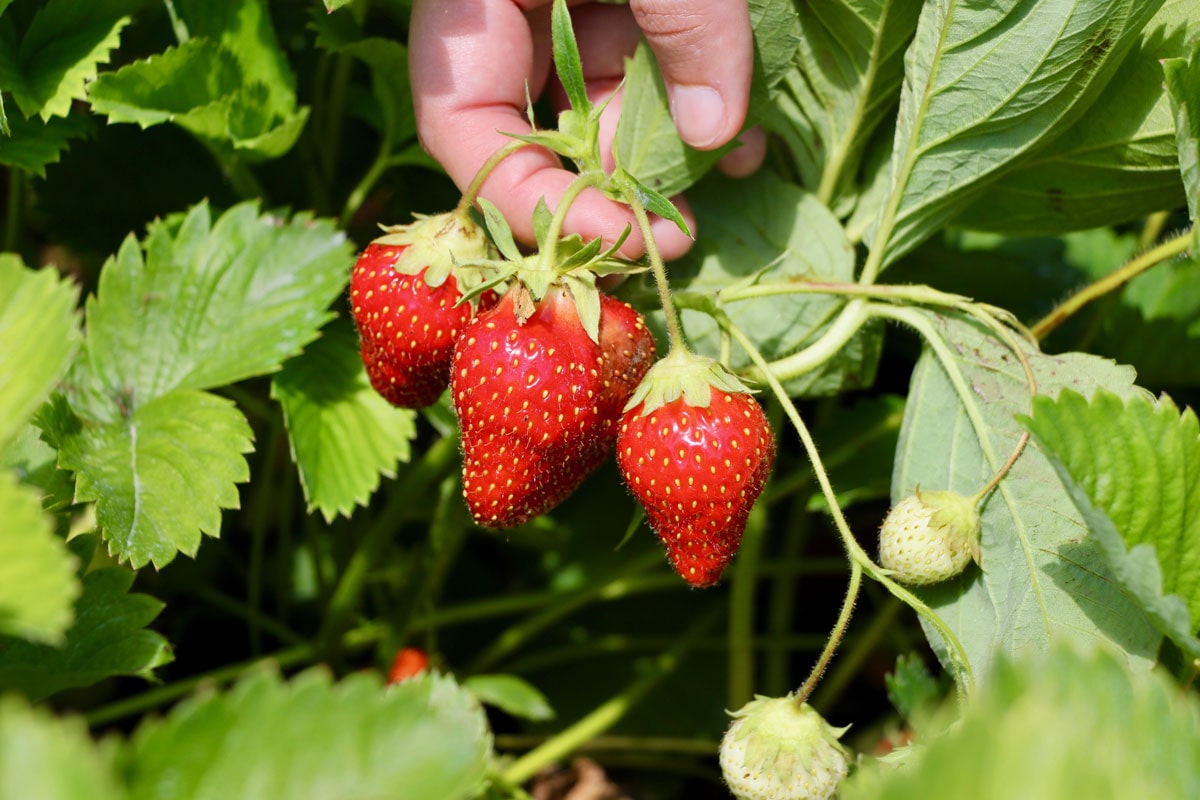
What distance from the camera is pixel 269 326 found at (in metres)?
1.00

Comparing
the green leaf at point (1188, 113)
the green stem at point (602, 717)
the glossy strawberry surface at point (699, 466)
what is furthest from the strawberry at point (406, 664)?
the green leaf at point (1188, 113)

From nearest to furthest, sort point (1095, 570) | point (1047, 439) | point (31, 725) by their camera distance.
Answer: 1. point (31, 725)
2. point (1047, 439)
3. point (1095, 570)

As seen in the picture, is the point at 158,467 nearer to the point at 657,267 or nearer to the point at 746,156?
the point at 657,267

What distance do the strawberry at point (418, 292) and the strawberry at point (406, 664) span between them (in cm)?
44

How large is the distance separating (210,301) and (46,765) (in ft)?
2.14

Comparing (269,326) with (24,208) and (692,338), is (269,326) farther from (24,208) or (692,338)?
(24,208)

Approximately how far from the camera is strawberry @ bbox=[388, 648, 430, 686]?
3.87ft

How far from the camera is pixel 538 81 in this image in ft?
3.50

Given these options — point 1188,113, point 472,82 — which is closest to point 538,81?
point 472,82

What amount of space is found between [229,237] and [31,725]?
676mm

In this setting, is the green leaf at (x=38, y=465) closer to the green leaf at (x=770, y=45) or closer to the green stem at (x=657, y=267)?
the green stem at (x=657, y=267)

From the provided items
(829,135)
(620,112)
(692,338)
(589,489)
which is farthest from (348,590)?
(829,135)

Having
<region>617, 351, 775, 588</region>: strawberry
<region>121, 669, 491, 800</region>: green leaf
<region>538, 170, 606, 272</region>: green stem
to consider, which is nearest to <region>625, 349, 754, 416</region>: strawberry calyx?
<region>617, 351, 775, 588</region>: strawberry

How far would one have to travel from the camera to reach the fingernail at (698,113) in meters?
0.89
